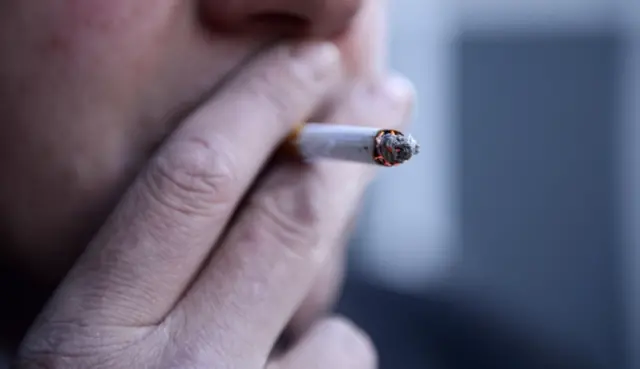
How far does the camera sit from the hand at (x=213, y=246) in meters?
0.53

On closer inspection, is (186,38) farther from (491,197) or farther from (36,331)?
(491,197)

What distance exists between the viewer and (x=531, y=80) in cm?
299

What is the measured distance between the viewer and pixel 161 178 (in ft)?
1.73

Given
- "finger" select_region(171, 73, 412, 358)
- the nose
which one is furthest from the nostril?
"finger" select_region(171, 73, 412, 358)

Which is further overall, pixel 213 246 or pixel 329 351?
pixel 329 351

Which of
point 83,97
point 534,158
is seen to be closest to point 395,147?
point 83,97

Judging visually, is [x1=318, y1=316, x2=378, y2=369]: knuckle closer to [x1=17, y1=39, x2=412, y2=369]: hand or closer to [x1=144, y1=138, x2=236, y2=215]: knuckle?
[x1=17, y1=39, x2=412, y2=369]: hand

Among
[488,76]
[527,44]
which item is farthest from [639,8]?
[488,76]

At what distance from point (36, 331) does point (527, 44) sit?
284 centimetres

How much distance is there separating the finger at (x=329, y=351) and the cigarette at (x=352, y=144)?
209 mm

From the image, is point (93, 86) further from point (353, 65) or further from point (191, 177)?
point (353, 65)

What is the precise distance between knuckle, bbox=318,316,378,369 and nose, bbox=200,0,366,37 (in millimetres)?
314

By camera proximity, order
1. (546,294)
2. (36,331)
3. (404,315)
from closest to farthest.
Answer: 1. (36,331)
2. (404,315)
3. (546,294)

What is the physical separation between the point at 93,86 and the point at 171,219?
13 cm
